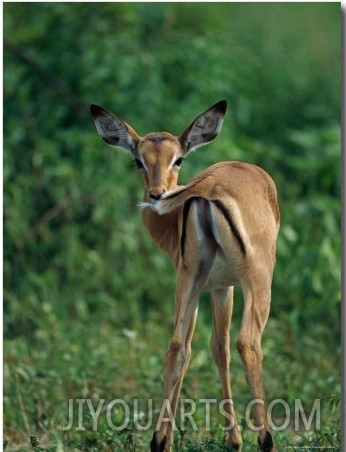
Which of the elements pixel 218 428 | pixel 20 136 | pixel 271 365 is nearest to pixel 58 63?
pixel 20 136

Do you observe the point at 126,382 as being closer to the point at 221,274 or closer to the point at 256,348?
the point at 221,274

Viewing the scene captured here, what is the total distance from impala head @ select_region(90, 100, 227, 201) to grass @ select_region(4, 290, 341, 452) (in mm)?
910

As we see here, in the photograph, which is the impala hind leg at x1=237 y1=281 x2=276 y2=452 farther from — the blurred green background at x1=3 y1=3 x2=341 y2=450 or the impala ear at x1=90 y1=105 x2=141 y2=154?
the blurred green background at x1=3 y1=3 x2=341 y2=450

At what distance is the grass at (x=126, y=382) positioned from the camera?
4.71 m

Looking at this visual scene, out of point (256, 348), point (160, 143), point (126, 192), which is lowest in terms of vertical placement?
point (256, 348)

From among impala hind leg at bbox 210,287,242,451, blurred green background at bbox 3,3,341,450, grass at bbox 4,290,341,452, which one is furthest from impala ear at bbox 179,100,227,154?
blurred green background at bbox 3,3,341,450

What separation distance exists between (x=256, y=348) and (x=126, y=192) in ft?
14.2

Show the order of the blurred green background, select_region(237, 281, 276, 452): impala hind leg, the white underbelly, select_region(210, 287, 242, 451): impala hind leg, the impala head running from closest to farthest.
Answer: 1. select_region(237, 281, 276, 452): impala hind leg
2. the white underbelly
3. the impala head
4. select_region(210, 287, 242, 451): impala hind leg
5. the blurred green background

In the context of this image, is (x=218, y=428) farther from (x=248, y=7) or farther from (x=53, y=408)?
(x=248, y=7)

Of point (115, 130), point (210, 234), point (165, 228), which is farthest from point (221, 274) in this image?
point (115, 130)

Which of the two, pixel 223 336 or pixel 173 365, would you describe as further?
pixel 223 336

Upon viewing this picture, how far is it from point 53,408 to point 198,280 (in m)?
1.84

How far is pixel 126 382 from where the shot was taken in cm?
625

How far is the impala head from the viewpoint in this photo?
4.09 m
